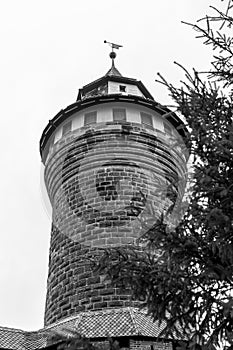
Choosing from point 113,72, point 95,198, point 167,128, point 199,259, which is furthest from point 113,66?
point 199,259

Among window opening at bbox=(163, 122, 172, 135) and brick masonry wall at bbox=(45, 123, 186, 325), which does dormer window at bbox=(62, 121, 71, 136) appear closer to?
brick masonry wall at bbox=(45, 123, 186, 325)

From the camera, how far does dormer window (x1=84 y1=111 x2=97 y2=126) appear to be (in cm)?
1238

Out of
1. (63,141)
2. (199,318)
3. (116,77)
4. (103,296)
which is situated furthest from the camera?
(116,77)

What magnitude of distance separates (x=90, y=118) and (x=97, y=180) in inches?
75.1

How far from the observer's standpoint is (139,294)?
15.4ft

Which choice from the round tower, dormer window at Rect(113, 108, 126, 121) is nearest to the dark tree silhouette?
the round tower

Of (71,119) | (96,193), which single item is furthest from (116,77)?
(96,193)

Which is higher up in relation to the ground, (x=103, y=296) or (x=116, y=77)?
(x=116, y=77)

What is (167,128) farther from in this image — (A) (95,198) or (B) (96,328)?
(B) (96,328)

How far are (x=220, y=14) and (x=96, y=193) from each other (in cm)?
635

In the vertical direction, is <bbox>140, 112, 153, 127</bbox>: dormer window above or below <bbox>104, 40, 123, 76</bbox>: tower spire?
below

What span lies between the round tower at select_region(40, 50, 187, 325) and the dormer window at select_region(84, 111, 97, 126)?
0.03 meters

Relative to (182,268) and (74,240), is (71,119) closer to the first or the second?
(74,240)

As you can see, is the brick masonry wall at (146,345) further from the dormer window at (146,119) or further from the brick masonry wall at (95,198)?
the dormer window at (146,119)
